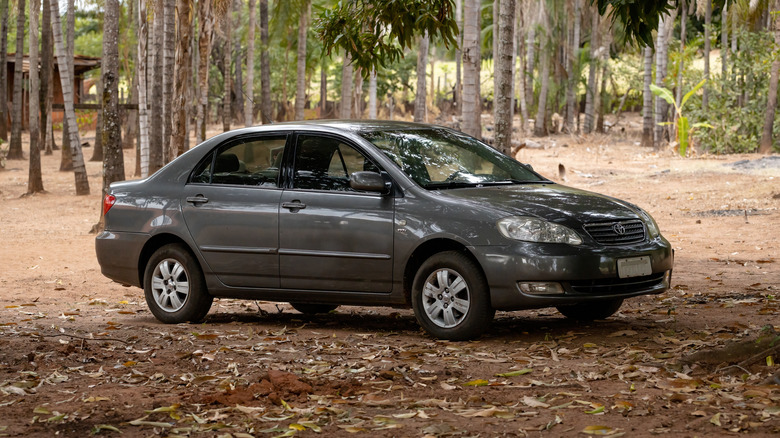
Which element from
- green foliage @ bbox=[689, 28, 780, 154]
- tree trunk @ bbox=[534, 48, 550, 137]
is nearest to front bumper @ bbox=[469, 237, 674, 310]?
green foliage @ bbox=[689, 28, 780, 154]

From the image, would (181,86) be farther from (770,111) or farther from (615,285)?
(770,111)

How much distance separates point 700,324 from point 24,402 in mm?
4773

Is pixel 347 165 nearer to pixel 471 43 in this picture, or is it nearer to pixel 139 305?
pixel 139 305

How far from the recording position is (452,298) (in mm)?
7035

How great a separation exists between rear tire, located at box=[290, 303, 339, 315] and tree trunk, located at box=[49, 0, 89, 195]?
13305 mm

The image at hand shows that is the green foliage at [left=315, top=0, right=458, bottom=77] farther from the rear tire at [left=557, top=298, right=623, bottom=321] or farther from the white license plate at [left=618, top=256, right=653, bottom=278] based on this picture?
the white license plate at [left=618, top=256, right=653, bottom=278]

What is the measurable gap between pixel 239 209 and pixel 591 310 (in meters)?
2.92

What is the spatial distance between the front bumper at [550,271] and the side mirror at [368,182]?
2.74 ft

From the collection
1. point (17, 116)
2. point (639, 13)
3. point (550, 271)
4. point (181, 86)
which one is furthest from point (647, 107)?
point (550, 271)

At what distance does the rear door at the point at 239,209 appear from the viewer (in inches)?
308

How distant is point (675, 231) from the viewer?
616 inches

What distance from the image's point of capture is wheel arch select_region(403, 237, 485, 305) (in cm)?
704

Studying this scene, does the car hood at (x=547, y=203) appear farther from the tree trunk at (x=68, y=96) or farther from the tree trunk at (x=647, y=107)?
the tree trunk at (x=647, y=107)

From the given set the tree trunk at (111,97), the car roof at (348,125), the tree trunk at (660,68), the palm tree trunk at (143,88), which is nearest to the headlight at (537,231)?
the car roof at (348,125)
